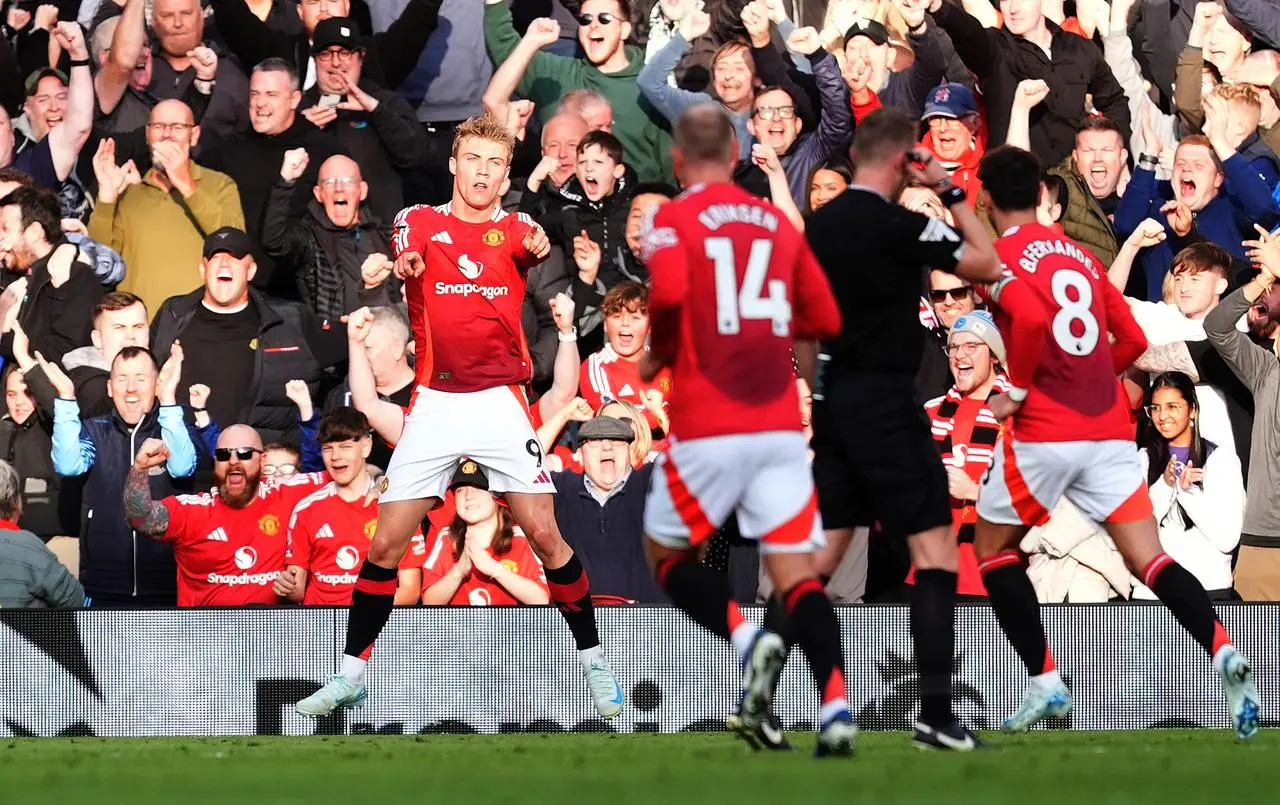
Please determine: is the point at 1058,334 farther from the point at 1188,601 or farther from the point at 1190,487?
the point at 1190,487

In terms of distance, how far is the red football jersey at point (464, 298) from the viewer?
8922 mm

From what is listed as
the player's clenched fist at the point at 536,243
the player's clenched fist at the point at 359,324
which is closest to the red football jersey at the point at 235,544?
the player's clenched fist at the point at 359,324

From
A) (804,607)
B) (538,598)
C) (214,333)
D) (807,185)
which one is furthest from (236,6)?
(804,607)

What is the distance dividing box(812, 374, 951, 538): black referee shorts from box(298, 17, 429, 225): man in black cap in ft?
20.1

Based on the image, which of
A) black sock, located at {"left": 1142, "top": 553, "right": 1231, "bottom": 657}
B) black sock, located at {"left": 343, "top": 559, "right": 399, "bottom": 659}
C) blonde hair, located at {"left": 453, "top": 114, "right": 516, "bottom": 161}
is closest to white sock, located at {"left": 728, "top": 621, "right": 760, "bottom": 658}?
black sock, located at {"left": 1142, "top": 553, "right": 1231, "bottom": 657}

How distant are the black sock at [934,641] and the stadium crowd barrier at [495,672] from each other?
2.53m

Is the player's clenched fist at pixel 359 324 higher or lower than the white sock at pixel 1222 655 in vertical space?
higher

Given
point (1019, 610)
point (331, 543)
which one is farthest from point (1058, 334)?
point (331, 543)

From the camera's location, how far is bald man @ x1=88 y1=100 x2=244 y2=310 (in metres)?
12.5

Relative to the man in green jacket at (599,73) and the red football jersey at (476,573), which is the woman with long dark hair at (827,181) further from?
the red football jersey at (476,573)

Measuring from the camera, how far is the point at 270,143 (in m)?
12.7

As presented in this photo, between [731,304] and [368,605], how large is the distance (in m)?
2.90

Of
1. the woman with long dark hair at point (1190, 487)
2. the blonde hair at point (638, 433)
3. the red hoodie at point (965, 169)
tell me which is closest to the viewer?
the woman with long dark hair at point (1190, 487)

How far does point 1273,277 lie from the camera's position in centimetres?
1155
